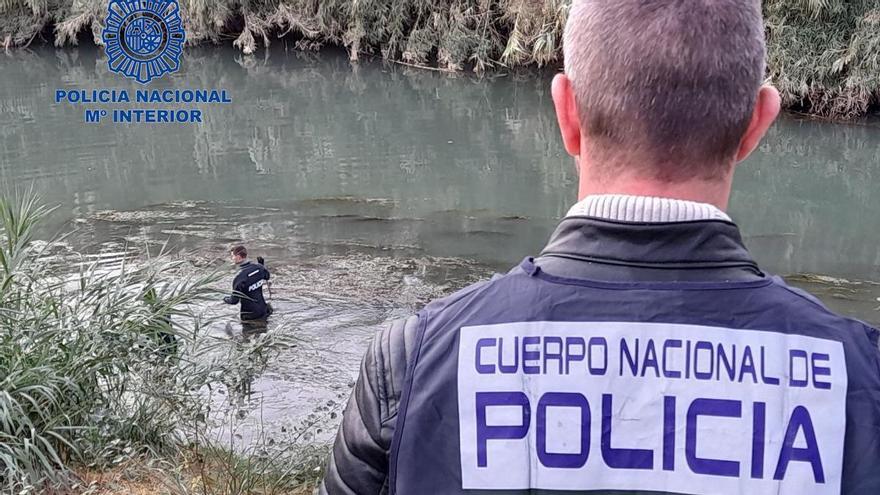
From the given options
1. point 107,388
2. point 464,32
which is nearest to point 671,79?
point 107,388

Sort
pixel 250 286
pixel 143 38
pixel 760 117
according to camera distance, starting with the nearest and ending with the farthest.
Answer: pixel 760 117 → pixel 250 286 → pixel 143 38

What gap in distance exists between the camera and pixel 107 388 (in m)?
4.90

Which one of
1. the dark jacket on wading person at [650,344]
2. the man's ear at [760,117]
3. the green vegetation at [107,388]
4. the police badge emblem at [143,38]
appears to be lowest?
the green vegetation at [107,388]

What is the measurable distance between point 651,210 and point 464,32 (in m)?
21.3

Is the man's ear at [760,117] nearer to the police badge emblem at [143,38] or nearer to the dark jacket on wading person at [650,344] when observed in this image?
the dark jacket on wading person at [650,344]

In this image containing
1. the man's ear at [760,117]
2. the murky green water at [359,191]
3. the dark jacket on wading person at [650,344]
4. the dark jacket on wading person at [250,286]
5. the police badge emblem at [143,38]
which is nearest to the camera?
the dark jacket on wading person at [650,344]

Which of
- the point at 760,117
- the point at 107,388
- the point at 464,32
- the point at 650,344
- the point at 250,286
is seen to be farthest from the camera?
the point at 464,32

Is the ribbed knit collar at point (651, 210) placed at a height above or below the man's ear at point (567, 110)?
below

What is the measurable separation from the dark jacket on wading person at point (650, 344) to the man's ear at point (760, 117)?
0.03 meters

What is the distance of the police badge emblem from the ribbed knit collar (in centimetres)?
2119

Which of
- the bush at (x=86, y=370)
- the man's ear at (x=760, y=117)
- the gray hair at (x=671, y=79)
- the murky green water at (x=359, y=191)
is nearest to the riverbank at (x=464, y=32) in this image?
the murky green water at (x=359, y=191)

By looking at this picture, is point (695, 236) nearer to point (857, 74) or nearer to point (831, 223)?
point (831, 223)

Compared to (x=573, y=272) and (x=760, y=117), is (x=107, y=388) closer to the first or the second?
(x=573, y=272)

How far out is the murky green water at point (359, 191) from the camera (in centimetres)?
944
